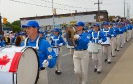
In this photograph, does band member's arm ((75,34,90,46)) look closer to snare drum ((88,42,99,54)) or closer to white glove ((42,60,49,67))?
snare drum ((88,42,99,54))

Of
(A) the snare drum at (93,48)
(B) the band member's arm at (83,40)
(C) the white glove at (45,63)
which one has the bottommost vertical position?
(A) the snare drum at (93,48)

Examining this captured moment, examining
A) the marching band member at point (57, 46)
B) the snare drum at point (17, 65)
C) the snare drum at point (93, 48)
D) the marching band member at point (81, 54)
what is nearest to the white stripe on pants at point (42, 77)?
the snare drum at point (17, 65)

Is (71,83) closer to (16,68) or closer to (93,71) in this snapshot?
(93,71)

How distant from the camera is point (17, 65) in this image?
310 centimetres

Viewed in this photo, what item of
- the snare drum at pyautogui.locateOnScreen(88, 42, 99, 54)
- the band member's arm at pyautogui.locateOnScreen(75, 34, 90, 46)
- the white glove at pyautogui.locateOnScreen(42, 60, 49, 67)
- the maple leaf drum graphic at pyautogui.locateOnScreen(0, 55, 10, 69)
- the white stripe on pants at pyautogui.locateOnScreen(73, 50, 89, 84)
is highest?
the band member's arm at pyautogui.locateOnScreen(75, 34, 90, 46)

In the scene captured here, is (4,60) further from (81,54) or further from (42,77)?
(81,54)

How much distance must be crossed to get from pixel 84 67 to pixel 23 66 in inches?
126

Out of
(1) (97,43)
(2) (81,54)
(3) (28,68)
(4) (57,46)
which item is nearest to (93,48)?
(1) (97,43)

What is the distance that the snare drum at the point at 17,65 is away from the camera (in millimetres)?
3113

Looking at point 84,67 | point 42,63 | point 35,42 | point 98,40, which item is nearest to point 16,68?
point 42,63

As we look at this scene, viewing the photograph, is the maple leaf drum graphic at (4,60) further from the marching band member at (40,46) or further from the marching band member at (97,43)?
the marching band member at (97,43)

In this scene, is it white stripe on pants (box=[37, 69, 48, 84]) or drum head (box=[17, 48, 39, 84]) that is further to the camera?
white stripe on pants (box=[37, 69, 48, 84])

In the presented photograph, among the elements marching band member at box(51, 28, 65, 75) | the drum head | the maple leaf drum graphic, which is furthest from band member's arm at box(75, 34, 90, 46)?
the maple leaf drum graphic

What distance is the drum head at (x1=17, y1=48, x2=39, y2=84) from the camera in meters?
3.21
